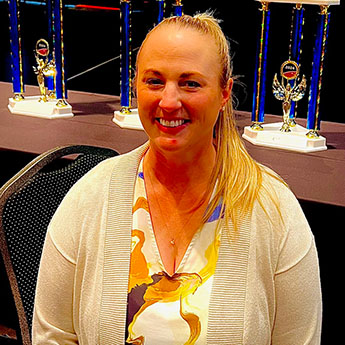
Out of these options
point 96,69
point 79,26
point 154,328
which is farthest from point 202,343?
point 79,26

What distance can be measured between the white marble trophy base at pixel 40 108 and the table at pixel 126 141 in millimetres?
30

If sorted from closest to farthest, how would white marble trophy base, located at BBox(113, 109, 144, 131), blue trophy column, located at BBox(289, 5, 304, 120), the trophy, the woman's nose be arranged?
1. the woman's nose
2. blue trophy column, located at BBox(289, 5, 304, 120)
3. white marble trophy base, located at BBox(113, 109, 144, 131)
4. the trophy

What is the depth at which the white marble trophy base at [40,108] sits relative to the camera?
234 centimetres

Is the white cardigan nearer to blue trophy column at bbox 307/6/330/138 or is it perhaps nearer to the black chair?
the black chair

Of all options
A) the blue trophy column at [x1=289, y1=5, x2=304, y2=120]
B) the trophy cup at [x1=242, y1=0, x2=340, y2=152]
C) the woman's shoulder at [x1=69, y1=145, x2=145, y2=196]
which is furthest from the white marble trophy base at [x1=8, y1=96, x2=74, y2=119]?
the woman's shoulder at [x1=69, y1=145, x2=145, y2=196]

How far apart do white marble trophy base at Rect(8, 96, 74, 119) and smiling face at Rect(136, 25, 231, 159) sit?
3.88 feet

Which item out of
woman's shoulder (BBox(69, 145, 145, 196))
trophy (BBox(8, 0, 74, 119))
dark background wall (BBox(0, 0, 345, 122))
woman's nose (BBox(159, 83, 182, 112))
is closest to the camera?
woman's nose (BBox(159, 83, 182, 112))

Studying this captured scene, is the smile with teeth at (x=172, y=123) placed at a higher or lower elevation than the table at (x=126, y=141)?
higher

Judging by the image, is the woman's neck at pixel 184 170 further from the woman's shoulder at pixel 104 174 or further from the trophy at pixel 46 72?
the trophy at pixel 46 72

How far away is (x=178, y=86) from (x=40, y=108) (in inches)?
51.1

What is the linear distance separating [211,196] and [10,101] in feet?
4.56

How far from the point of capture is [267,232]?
3.91 ft

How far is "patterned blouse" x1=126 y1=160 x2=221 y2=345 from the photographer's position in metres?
1.17

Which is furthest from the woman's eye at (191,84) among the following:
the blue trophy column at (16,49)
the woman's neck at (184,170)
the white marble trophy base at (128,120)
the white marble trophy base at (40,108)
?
the blue trophy column at (16,49)
